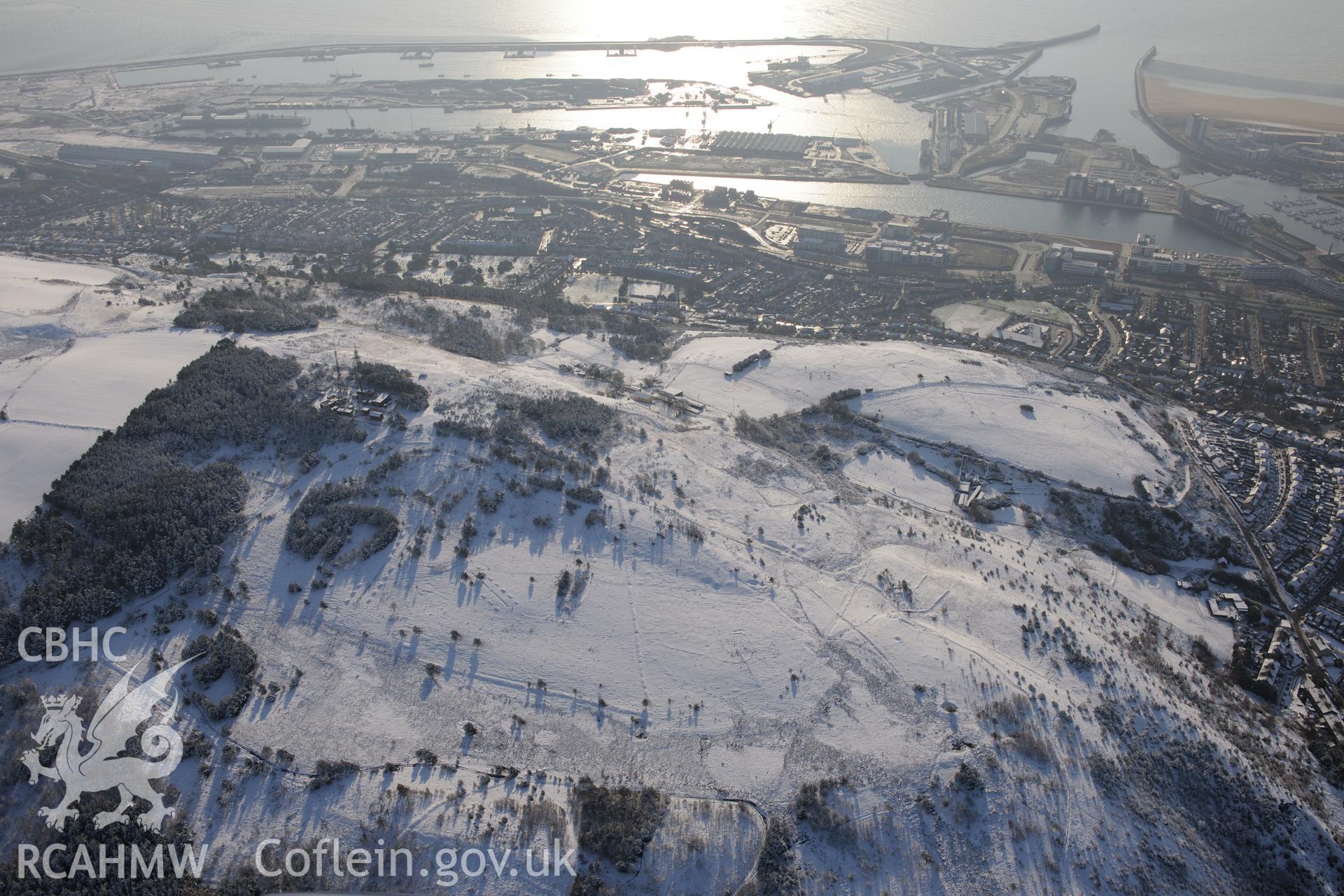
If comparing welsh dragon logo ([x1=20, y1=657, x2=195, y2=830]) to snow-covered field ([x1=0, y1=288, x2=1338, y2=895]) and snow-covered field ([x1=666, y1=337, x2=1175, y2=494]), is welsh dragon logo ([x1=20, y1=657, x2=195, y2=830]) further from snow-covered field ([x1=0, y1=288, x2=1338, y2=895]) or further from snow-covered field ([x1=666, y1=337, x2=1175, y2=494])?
snow-covered field ([x1=666, y1=337, x2=1175, y2=494])

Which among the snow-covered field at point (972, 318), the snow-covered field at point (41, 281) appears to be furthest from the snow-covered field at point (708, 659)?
the snow-covered field at point (972, 318)

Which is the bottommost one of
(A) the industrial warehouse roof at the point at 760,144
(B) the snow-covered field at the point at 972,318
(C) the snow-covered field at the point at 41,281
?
(B) the snow-covered field at the point at 972,318

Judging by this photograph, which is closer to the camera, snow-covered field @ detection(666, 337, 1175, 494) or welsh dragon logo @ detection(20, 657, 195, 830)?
welsh dragon logo @ detection(20, 657, 195, 830)

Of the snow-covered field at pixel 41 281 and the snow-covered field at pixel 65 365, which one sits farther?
the snow-covered field at pixel 41 281

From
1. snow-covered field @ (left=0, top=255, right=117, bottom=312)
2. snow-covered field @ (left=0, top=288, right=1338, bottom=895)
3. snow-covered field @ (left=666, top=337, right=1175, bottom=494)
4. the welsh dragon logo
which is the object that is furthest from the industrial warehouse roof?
the welsh dragon logo

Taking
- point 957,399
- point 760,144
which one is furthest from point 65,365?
point 760,144

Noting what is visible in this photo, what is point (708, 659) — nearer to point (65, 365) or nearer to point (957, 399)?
point (957, 399)

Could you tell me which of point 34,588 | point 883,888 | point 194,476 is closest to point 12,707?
point 34,588

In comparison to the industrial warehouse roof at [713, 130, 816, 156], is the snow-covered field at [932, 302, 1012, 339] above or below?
below

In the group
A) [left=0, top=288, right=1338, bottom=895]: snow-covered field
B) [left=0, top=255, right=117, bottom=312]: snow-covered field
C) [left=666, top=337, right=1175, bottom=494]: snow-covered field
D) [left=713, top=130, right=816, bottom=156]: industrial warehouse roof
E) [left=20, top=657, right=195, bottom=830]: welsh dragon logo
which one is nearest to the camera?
[left=20, top=657, right=195, bottom=830]: welsh dragon logo

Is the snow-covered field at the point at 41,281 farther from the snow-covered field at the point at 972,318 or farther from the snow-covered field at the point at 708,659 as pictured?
the snow-covered field at the point at 972,318
